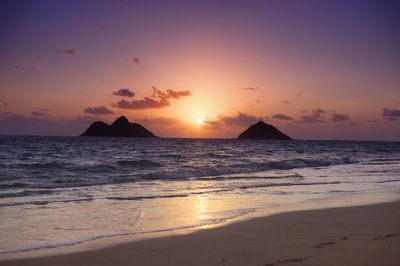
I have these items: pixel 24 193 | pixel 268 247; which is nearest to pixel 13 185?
pixel 24 193

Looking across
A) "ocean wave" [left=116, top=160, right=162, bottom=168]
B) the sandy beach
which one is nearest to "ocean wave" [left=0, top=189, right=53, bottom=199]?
the sandy beach

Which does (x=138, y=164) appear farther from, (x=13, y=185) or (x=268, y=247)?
(x=268, y=247)

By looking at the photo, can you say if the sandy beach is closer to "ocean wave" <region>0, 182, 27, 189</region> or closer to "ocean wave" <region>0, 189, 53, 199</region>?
"ocean wave" <region>0, 189, 53, 199</region>

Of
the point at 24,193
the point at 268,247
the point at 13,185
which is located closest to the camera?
the point at 268,247

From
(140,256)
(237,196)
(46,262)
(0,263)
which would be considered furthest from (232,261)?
(237,196)

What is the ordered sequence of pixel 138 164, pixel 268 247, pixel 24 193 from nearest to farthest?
1. pixel 268 247
2. pixel 24 193
3. pixel 138 164

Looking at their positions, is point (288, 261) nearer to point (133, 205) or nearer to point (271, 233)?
point (271, 233)

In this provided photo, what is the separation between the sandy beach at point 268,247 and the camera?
6.93m

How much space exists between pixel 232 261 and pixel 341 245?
7.18ft

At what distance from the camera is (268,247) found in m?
7.87

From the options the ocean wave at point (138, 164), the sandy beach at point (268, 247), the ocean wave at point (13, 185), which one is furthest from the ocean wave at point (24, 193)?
the ocean wave at point (138, 164)

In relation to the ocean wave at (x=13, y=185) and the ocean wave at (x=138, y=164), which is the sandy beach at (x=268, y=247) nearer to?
the ocean wave at (x=13, y=185)

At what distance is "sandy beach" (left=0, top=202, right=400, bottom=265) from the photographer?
22.7 ft

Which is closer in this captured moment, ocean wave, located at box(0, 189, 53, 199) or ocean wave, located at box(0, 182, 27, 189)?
ocean wave, located at box(0, 189, 53, 199)
